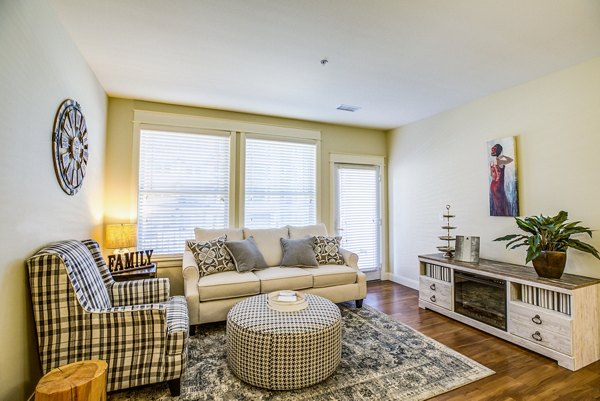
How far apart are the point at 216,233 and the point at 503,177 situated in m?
3.51

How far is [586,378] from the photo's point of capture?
2.22 m

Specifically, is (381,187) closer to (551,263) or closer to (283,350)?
(551,263)

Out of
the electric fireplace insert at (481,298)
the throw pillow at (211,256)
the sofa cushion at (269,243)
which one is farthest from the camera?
the sofa cushion at (269,243)

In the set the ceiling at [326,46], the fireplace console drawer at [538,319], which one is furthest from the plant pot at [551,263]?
the ceiling at [326,46]

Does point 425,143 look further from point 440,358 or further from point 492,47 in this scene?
point 440,358

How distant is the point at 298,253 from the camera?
3.69 meters

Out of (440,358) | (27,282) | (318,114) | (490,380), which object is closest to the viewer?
(27,282)

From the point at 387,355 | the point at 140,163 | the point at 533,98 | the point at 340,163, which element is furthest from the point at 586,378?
the point at 140,163

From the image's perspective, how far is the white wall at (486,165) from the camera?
2.72 m

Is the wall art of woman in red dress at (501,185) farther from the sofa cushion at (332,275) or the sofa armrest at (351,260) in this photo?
the sofa cushion at (332,275)

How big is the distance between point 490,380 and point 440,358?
0.38 meters

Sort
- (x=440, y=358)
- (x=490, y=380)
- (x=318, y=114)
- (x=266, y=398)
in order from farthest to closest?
(x=318, y=114)
(x=440, y=358)
(x=490, y=380)
(x=266, y=398)

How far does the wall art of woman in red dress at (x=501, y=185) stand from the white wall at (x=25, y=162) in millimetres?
4304

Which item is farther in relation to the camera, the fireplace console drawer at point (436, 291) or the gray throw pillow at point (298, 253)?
the gray throw pillow at point (298, 253)
